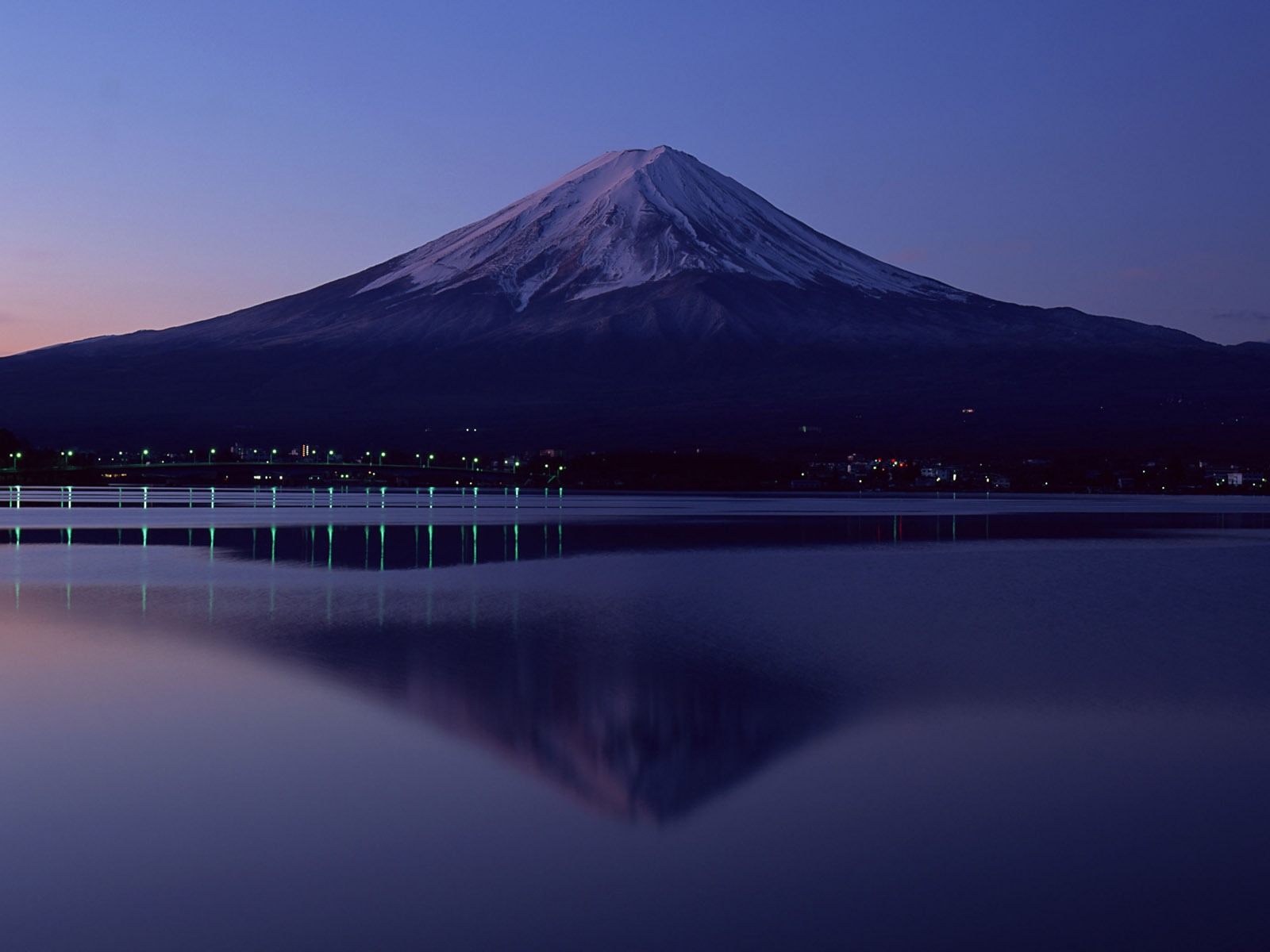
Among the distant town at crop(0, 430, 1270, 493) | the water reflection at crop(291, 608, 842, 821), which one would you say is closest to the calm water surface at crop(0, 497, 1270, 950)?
the water reflection at crop(291, 608, 842, 821)

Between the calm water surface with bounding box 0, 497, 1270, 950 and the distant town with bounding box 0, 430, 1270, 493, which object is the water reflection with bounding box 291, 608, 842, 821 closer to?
the calm water surface with bounding box 0, 497, 1270, 950

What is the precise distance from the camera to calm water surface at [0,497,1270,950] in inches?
228

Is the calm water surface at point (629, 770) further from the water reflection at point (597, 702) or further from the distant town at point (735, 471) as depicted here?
the distant town at point (735, 471)

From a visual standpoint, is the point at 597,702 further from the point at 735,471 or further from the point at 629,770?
the point at 735,471

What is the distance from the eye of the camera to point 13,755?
8.68m

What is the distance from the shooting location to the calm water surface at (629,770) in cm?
579

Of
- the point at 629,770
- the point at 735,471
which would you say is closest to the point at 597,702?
the point at 629,770

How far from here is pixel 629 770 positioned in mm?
8398

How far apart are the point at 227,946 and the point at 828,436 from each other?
497 ft

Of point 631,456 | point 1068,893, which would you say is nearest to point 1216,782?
point 1068,893

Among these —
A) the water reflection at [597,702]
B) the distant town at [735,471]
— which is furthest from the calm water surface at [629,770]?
the distant town at [735,471]

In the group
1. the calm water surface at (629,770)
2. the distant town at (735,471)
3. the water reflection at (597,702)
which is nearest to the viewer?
the calm water surface at (629,770)

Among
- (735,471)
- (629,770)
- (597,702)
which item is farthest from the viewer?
(735,471)

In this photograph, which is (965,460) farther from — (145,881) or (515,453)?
(145,881)
